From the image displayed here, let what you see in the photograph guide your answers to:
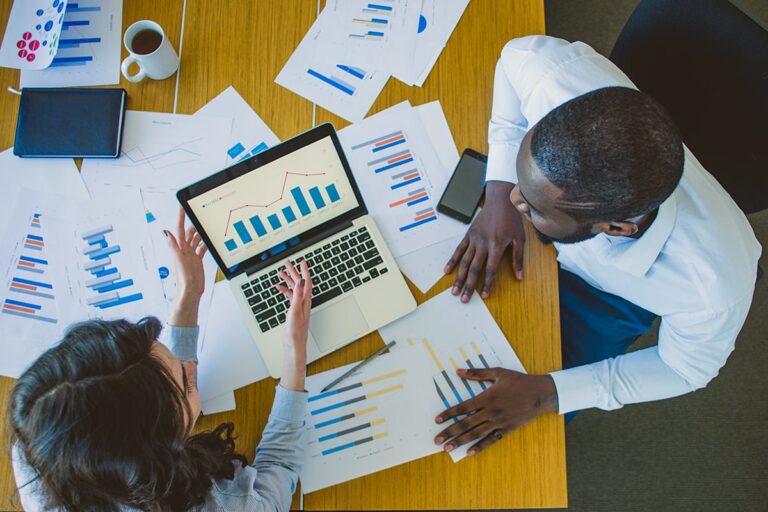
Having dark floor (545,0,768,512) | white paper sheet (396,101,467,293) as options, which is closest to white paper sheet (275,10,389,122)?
white paper sheet (396,101,467,293)

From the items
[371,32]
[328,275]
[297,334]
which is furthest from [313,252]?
[371,32]

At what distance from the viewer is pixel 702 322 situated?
0.97 m

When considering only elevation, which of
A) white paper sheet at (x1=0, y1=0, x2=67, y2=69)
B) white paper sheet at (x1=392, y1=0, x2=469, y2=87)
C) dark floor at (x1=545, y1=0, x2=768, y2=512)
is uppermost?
white paper sheet at (x1=0, y1=0, x2=67, y2=69)

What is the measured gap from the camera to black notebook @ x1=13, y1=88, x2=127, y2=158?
1.17 meters

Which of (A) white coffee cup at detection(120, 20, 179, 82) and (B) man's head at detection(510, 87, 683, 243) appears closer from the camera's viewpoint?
(B) man's head at detection(510, 87, 683, 243)

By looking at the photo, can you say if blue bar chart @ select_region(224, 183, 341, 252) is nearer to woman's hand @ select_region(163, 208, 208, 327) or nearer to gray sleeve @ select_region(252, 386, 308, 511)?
woman's hand @ select_region(163, 208, 208, 327)

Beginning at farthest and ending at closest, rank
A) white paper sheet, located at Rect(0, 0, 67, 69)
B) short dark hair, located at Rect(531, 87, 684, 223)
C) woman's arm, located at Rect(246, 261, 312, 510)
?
white paper sheet, located at Rect(0, 0, 67, 69) → woman's arm, located at Rect(246, 261, 312, 510) → short dark hair, located at Rect(531, 87, 684, 223)

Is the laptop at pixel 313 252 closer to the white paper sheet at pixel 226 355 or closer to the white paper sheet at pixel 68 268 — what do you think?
the white paper sheet at pixel 226 355

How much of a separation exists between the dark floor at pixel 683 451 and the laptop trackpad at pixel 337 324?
1033mm

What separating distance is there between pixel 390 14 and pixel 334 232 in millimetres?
500

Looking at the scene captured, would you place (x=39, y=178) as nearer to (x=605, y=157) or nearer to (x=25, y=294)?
(x=25, y=294)

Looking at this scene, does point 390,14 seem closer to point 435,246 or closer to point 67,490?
point 435,246

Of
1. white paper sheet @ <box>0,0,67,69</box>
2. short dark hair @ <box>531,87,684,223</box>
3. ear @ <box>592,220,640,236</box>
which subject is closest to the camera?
short dark hair @ <box>531,87,684,223</box>

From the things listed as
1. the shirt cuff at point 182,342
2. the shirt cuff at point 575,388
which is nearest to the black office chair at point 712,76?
the shirt cuff at point 575,388
